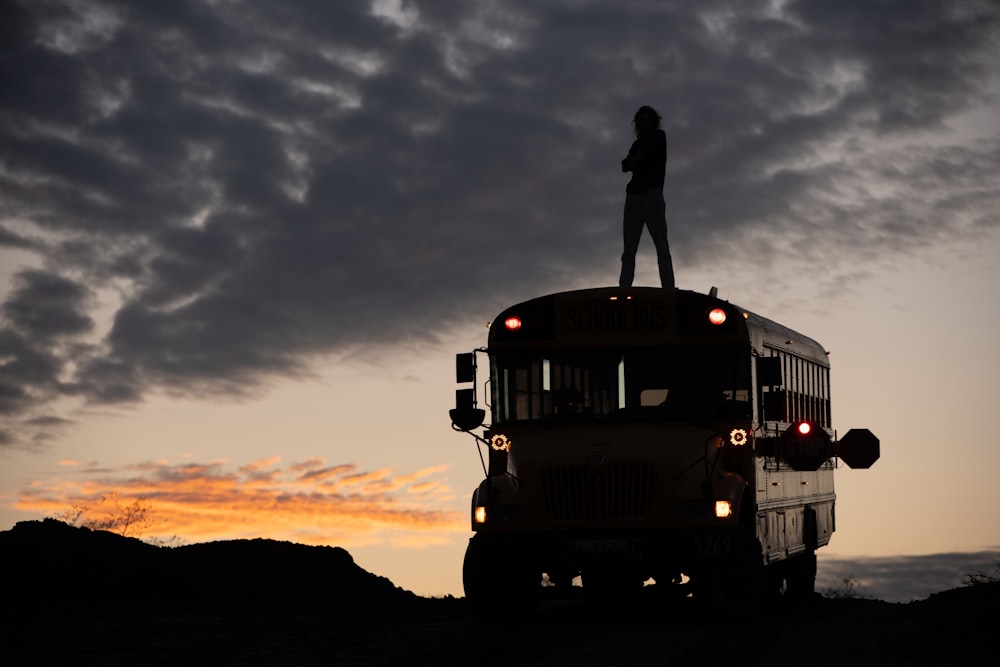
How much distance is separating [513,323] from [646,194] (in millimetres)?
4285

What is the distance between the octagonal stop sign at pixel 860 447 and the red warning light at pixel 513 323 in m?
7.11

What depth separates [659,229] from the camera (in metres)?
19.1

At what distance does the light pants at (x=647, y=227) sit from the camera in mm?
19000

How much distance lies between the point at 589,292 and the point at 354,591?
29.3ft

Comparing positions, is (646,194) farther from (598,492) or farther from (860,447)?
(598,492)

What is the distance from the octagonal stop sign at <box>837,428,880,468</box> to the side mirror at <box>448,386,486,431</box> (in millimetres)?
7604


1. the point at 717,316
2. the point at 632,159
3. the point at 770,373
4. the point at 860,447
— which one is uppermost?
the point at 632,159

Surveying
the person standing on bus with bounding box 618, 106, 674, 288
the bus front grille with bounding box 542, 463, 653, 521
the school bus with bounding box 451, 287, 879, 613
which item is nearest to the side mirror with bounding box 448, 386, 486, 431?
the school bus with bounding box 451, 287, 879, 613

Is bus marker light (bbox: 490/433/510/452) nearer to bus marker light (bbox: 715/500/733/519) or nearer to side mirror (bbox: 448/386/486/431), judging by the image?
side mirror (bbox: 448/386/486/431)

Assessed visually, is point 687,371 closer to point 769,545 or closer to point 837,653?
point 769,545

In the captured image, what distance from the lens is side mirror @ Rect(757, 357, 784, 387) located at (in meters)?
15.6

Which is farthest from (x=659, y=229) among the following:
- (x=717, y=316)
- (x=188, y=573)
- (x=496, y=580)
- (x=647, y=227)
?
(x=188, y=573)

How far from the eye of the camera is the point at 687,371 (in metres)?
15.5

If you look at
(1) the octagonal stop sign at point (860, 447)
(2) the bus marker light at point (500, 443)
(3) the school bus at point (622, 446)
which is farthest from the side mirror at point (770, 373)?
(1) the octagonal stop sign at point (860, 447)
